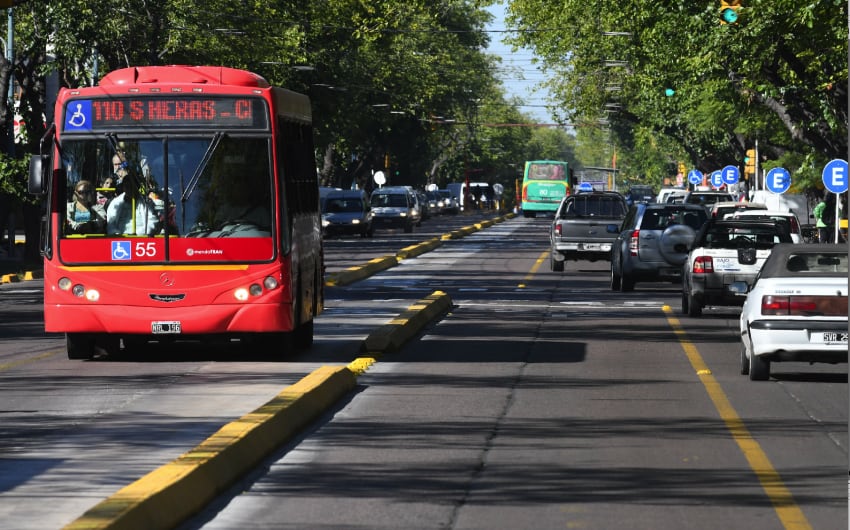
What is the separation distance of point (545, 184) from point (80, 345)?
284 ft

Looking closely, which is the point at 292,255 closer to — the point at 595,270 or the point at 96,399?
the point at 96,399

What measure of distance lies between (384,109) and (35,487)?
89198 millimetres

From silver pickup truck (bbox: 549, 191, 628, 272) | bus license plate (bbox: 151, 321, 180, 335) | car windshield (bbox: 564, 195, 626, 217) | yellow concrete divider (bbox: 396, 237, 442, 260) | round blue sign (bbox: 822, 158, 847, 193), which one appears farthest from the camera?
yellow concrete divider (bbox: 396, 237, 442, 260)

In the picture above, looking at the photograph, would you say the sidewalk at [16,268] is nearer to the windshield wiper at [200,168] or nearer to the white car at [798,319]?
the windshield wiper at [200,168]

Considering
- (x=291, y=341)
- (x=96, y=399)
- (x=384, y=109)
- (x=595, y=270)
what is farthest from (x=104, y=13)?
(x=384, y=109)

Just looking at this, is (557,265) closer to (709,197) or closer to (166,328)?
(709,197)

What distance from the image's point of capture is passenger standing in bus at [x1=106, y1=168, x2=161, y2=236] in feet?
62.4

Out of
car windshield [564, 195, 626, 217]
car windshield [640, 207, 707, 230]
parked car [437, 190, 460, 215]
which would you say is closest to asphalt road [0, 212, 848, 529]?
car windshield [640, 207, 707, 230]

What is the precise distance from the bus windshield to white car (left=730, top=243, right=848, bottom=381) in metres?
5.20

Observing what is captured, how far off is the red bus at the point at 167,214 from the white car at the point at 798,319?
4.91 metres

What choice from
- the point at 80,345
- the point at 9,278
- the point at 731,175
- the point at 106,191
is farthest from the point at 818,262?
the point at 731,175

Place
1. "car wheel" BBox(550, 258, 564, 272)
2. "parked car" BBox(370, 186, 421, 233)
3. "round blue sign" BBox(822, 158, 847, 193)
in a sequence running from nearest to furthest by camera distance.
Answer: "round blue sign" BBox(822, 158, 847, 193), "car wheel" BBox(550, 258, 564, 272), "parked car" BBox(370, 186, 421, 233)

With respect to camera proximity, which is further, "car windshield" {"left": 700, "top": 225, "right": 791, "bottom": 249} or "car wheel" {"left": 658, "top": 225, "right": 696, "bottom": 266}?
"car wheel" {"left": 658, "top": 225, "right": 696, "bottom": 266}

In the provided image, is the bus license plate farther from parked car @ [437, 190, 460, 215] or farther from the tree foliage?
parked car @ [437, 190, 460, 215]
